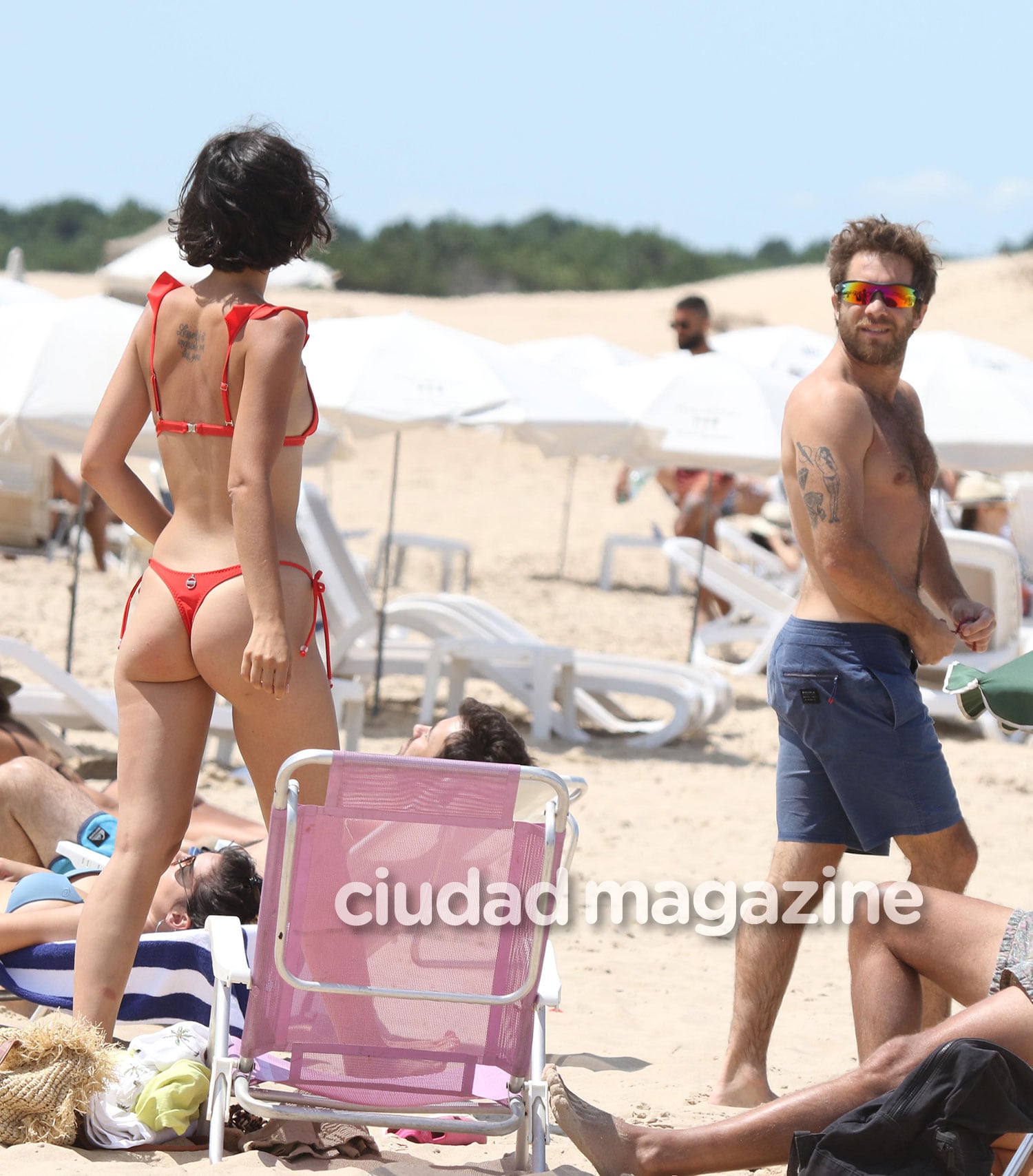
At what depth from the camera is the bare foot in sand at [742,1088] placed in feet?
10.6

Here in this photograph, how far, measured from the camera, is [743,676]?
9953 mm

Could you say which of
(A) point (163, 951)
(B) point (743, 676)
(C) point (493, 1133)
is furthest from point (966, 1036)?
(B) point (743, 676)

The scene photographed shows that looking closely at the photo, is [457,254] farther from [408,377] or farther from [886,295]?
[886,295]

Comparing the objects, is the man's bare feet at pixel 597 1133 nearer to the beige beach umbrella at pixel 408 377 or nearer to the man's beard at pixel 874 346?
the man's beard at pixel 874 346

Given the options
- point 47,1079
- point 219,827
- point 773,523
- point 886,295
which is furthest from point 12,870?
point 773,523

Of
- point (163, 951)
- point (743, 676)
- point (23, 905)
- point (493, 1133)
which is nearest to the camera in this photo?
point (493, 1133)

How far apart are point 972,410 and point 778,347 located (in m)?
3.78

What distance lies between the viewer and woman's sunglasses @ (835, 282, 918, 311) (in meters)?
3.23

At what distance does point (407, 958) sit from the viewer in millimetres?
2754

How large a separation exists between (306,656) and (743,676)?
742 centimetres

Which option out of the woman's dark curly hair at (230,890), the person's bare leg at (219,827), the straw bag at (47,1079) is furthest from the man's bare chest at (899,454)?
the person's bare leg at (219,827)

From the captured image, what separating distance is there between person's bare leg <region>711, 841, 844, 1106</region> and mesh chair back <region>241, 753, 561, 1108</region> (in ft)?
2.24

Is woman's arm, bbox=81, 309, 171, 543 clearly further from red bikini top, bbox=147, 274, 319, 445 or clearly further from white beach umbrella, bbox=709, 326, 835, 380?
white beach umbrella, bbox=709, 326, 835, 380

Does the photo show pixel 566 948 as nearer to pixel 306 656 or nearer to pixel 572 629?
pixel 306 656
